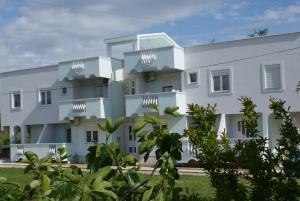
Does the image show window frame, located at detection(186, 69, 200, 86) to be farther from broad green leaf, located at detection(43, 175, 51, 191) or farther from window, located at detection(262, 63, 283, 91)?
broad green leaf, located at detection(43, 175, 51, 191)

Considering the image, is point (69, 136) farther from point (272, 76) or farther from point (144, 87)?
point (272, 76)

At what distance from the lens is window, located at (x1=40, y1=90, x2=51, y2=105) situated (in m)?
38.4

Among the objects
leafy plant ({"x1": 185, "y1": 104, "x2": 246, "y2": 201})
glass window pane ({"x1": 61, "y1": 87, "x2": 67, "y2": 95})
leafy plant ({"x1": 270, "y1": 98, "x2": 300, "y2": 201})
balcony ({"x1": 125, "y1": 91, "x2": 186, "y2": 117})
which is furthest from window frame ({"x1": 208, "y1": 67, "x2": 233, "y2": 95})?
leafy plant ({"x1": 185, "y1": 104, "x2": 246, "y2": 201})

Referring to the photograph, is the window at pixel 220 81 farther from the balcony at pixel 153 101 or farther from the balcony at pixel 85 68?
the balcony at pixel 85 68

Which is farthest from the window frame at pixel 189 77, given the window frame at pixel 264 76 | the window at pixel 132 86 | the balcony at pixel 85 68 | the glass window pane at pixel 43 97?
the glass window pane at pixel 43 97

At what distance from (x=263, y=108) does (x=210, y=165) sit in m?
24.2

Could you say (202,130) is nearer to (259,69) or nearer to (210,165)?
(210,165)

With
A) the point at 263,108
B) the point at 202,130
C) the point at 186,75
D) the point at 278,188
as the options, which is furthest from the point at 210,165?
the point at 186,75

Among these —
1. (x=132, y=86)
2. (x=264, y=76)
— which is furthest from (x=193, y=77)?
(x=132, y=86)

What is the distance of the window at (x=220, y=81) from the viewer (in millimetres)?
30141

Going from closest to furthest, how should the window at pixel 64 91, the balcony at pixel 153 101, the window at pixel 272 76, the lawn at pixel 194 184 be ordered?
1. the lawn at pixel 194 184
2. the window at pixel 272 76
3. the balcony at pixel 153 101
4. the window at pixel 64 91

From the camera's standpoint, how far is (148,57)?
32094 mm

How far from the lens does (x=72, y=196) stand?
2.93m

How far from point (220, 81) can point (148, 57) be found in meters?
4.70
